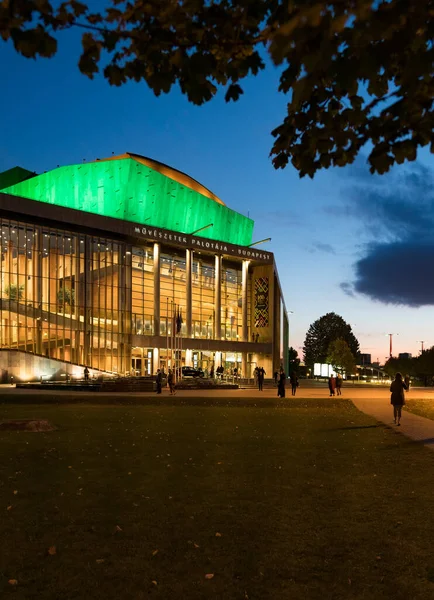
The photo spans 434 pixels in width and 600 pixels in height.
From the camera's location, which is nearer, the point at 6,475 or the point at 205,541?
the point at 205,541

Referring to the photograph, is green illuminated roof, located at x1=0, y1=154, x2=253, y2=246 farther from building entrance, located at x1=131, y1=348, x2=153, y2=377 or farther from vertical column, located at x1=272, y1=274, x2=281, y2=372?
vertical column, located at x1=272, y1=274, x2=281, y2=372

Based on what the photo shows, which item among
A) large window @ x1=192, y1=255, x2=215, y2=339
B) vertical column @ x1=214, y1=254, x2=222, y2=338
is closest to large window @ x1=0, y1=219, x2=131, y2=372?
large window @ x1=192, y1=255, x2=215, y2=339

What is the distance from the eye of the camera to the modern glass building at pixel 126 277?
65062 millimetres

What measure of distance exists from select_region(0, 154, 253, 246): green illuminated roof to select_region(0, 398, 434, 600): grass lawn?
6520 cm

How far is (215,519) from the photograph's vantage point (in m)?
8.16

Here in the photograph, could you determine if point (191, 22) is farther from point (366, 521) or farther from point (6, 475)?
point (6, 475)

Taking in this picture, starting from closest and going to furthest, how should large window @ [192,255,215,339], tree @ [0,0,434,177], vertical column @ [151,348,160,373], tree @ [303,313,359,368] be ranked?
1. tree @ [0,0,434,177]
2. vertical column @ [151,348,160,373]
3. large window @ [192,255,215,339]
4. tree @ [303,313,359,368]

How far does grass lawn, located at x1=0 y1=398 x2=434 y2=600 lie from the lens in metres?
5.84

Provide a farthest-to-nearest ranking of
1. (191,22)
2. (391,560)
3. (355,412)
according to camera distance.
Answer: (355,412)
(391,560)
(191,22)

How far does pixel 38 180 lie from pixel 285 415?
62570 mm

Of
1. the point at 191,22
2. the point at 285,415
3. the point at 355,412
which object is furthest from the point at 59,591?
the point at 355,412

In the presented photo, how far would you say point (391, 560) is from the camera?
21.6 ft

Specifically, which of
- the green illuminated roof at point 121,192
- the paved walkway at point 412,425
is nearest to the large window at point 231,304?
the green illuminated roof at point 121,192

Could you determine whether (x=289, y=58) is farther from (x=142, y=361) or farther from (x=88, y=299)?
(x=142, y=361)
